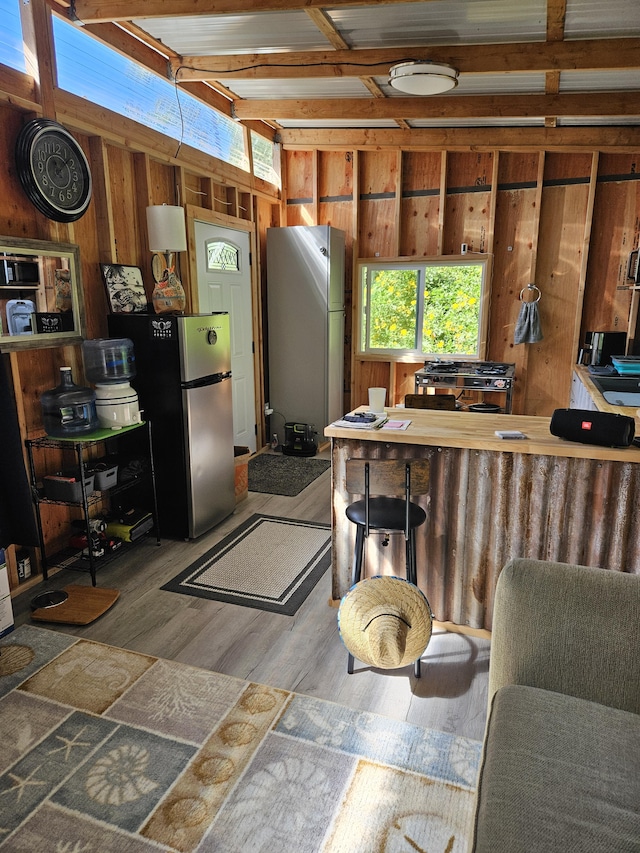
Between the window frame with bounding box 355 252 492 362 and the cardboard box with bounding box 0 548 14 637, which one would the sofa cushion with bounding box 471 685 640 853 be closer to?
the cardboard box with bounding box 0 548 14 637

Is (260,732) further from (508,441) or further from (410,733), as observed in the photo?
(508,441)

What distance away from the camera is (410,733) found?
7.01ft

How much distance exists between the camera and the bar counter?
2410mm

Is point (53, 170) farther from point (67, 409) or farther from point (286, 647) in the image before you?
point (286, 647)

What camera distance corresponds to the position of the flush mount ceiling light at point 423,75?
11.0ft

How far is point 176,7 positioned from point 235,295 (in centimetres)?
255

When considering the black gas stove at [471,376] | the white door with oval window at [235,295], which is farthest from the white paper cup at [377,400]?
the black gas stove at [471,376]

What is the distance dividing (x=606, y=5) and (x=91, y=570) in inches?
158

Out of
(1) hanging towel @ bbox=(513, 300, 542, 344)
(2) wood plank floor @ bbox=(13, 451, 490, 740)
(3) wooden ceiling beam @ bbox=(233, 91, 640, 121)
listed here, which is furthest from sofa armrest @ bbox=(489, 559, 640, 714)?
(1) hanging towel @ bbox=(513, 300, 542, 344)

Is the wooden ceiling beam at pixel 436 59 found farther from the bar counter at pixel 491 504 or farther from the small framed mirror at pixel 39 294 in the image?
the bar counter at pixel 491 504

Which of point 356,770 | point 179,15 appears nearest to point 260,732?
point 356,770

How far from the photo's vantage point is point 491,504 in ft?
8.46

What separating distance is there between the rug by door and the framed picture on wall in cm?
165

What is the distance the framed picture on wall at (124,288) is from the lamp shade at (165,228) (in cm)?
23
